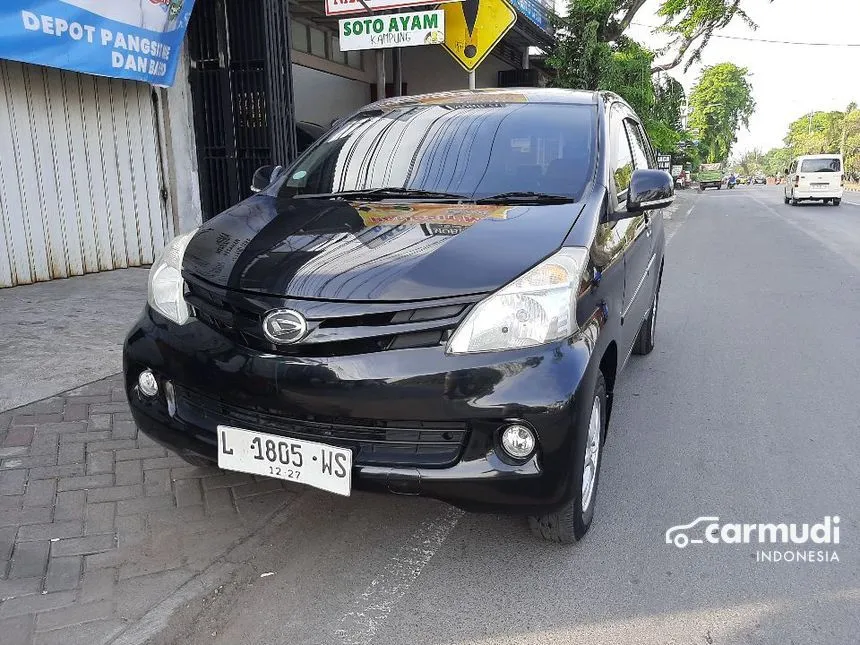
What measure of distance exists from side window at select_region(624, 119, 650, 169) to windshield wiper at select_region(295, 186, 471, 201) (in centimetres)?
152

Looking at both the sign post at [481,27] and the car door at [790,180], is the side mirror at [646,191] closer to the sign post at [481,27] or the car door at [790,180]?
the sign post at [481,27]

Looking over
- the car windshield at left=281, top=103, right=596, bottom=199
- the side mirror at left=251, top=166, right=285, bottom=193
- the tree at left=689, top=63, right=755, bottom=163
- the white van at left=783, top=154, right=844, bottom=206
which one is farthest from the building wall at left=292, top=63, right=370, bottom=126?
the tree at left=689, top=63, right=755, bottom=163

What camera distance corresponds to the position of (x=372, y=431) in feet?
7.54

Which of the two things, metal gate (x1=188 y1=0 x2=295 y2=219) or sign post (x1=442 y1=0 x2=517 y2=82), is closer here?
sign post (x1=442 y1=0 x2=517 y2=82)

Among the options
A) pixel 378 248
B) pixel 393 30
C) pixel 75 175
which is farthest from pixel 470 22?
pixel 378 248

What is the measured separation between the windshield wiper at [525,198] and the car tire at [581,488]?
775 mm

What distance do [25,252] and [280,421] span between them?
544 centimetres

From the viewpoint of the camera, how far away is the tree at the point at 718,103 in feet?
209

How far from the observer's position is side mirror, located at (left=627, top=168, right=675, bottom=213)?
321cm

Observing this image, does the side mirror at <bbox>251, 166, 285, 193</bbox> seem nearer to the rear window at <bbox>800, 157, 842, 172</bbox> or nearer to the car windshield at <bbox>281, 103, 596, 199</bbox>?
the car windshield at <bbox>281, 103, 596, 199</bbox>

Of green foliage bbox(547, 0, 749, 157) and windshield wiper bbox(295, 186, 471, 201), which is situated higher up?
green foliage bbox(547, 0, 749, 157)

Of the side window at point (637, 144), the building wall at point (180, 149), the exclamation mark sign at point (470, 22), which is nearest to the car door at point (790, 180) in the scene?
the exclamation mark sign at point (470, 22)

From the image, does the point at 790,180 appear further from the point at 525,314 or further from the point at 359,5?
the point at 525,314

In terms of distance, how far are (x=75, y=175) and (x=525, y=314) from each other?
625 cm
